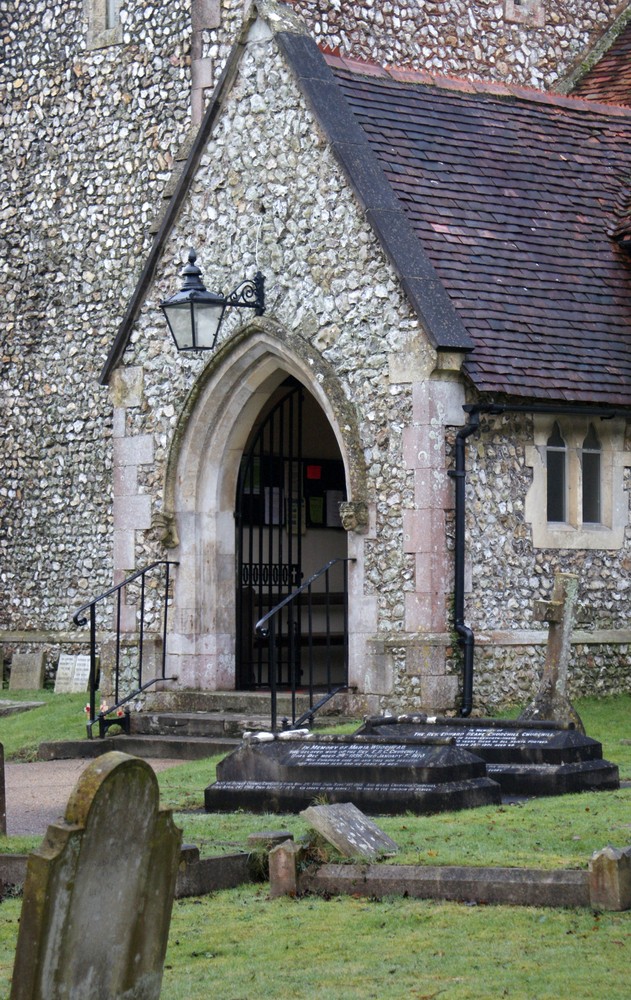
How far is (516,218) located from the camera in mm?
17141

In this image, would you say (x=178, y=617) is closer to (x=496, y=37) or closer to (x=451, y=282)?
(x=451, y=282)

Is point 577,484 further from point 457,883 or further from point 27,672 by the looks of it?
point 27,672

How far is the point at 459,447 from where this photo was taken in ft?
50.5

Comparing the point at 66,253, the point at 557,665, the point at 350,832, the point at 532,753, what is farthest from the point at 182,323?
the point at 350,832

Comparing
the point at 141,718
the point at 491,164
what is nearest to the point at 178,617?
the point at 141,718

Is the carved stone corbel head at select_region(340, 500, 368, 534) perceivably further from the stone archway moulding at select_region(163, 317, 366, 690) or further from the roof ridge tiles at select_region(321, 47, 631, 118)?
the roof ridge tiles at select_region(321, 47, 631, 118)

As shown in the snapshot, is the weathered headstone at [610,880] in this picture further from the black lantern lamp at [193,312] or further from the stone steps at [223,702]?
the black lantern lamp at [193,312]


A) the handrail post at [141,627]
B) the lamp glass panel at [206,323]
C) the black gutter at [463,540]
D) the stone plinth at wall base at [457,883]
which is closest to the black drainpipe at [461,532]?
the black gutter at [463,540]

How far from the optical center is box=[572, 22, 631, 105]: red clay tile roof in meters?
20.9

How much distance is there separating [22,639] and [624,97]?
33.1ft

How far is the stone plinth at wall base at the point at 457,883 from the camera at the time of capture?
8.36 m

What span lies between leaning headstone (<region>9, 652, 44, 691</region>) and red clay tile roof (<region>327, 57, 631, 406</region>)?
903cm

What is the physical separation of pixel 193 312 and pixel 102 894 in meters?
10.4

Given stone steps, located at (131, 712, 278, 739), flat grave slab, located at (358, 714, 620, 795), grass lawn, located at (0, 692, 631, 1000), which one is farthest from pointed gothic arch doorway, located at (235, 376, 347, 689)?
grass lawn, located at (0, 692, 631, 1000)
